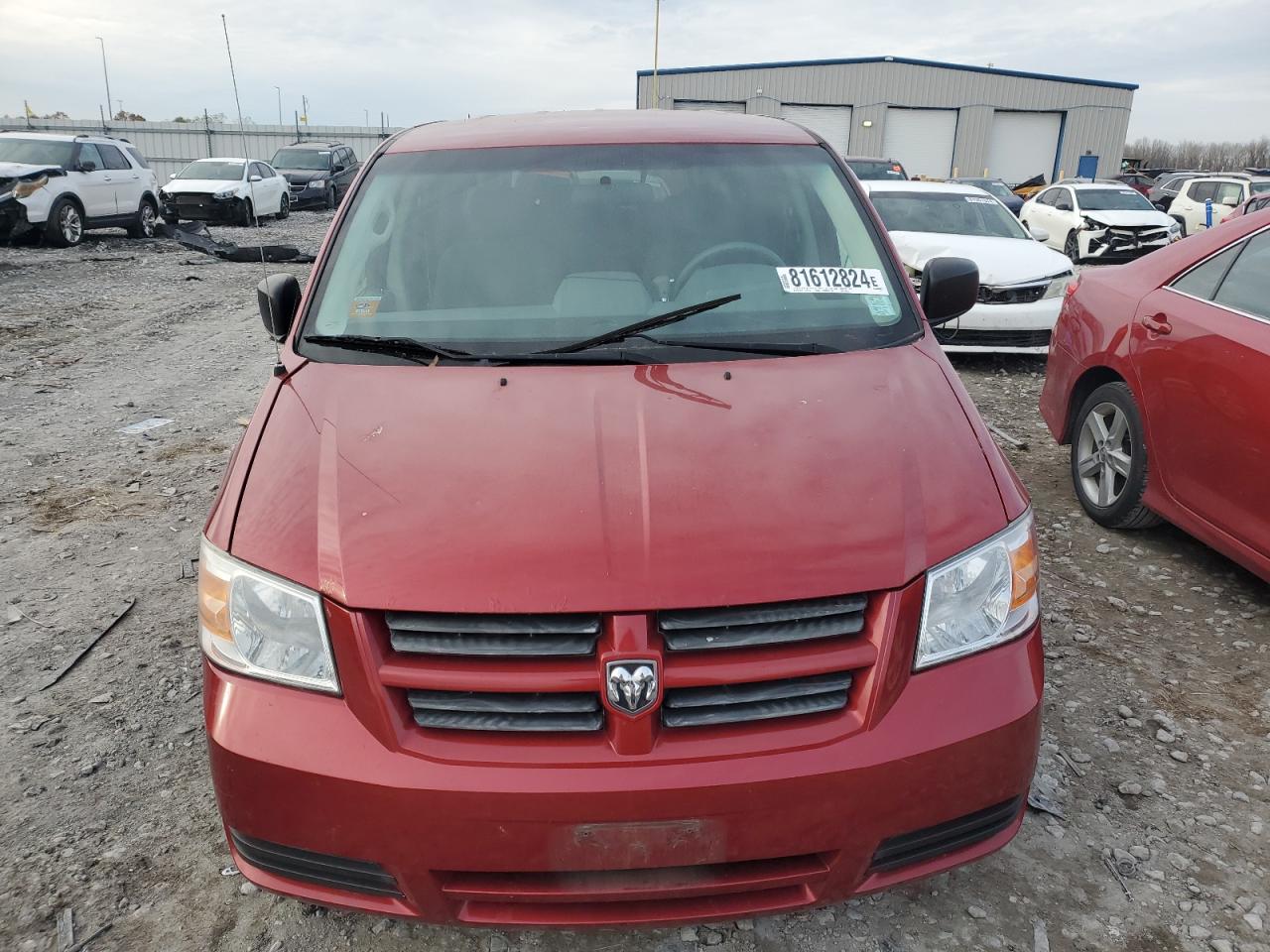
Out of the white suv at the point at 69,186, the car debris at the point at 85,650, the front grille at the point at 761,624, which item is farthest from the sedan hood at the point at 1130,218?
the front grille at the point at 761,624

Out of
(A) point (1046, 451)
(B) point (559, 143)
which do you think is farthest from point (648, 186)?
(A) point (1046, 451)

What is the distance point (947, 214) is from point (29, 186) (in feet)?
43.6

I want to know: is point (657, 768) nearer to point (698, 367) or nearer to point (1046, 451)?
point (698, 367)

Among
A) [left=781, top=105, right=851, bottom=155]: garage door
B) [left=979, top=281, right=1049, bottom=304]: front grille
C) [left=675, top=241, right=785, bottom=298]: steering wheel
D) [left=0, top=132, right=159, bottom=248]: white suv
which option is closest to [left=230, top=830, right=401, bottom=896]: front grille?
[left=675, top=241, right=785, bottom=298]: steering wheel

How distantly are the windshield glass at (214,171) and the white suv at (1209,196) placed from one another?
2005 cm

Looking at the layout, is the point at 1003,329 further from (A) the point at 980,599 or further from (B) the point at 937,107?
(B) the point at 937,107

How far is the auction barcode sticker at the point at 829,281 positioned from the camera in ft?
8.72

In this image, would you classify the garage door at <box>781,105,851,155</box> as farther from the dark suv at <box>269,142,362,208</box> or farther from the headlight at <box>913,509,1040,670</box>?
the headlight at <box>913,509,1040,670</box>

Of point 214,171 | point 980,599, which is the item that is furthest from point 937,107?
point 980,599

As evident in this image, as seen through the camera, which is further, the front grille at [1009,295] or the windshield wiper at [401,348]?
the front grille at [1009,295]

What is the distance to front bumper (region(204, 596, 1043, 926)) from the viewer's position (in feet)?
5.47

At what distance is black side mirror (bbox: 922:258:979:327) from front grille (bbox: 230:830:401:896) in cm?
218

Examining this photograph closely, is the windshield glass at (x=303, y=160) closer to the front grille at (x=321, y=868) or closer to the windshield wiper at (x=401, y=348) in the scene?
the windshield wiper at (x=401, y=348)

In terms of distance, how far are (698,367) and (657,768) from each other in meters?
1.05
